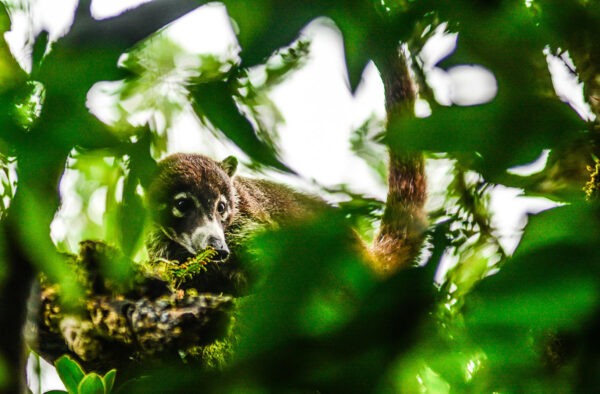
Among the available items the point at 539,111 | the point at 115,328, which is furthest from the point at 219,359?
the point at 539,111

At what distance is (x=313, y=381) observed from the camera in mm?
347

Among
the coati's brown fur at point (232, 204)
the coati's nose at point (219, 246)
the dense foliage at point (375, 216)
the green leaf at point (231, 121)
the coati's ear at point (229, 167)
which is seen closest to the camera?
the dense foliage at point (375, 216)

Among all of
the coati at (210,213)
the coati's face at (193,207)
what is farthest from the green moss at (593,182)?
the coati's face at (193,207)

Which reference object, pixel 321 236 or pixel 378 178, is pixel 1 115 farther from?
pixel 378 178

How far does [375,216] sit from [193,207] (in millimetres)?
1073

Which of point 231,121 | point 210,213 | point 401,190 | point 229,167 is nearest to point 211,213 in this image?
point 210,213

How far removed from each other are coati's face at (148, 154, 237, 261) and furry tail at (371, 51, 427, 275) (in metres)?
0.47

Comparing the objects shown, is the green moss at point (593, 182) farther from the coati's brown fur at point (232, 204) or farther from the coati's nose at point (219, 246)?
the coati's nose at point (219, 246)

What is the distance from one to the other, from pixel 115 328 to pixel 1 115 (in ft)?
1.66

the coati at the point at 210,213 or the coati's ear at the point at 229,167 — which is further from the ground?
the coati's ear at the point at 229,167

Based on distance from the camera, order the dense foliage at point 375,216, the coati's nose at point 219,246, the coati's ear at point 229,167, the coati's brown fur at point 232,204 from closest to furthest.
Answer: the dense foliage at point 375,216 < the coati's brown fur at point 232,204 < the coati's nose at point 219,246 < the coati's ear at point 229,167

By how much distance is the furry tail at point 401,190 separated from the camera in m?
0.50

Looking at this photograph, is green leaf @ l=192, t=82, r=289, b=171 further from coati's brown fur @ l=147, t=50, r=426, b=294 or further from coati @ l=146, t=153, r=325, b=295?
coati @ l=146, t=153, r=325, b=295

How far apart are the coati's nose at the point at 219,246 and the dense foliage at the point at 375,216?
0.82 m
